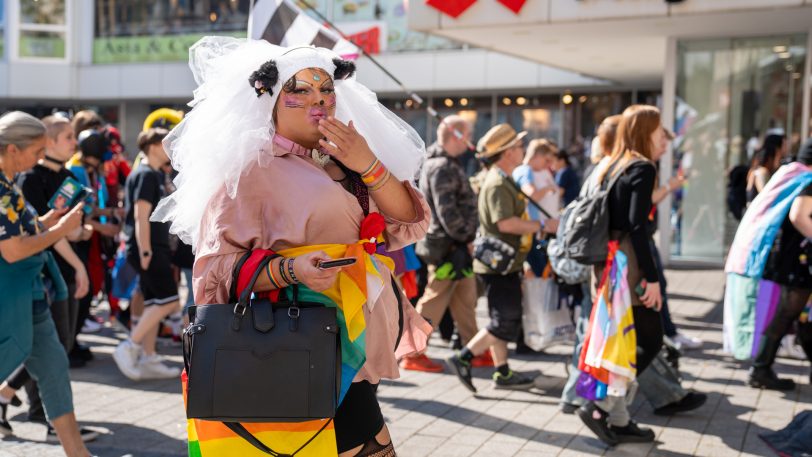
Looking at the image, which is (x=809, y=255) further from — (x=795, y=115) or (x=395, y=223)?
(x=795, y=115)

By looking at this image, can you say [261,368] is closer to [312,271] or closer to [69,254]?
[312,271]

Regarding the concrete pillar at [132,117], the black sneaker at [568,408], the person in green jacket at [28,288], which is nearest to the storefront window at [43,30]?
the concrete pillar at [132,117]

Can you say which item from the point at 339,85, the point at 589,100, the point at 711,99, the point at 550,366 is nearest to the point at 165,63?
the point at 589,100

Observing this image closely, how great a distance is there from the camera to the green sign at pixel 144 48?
91.4 ft

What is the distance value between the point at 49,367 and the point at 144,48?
83.3 feet

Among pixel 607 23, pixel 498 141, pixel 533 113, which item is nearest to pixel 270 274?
pixel 498 141

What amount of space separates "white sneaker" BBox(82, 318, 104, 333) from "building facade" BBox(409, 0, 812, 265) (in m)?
6.62

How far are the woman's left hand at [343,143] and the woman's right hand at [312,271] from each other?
0.31 metres

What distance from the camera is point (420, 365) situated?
7.20 metres

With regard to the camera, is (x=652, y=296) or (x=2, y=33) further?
(x=2, y=33)

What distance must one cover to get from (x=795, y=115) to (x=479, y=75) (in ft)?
36.8

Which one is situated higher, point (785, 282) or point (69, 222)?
point (69, 222)

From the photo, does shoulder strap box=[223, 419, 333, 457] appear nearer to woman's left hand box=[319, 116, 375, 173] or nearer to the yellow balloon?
woman's left hand box=[319, 116, 375, 173]

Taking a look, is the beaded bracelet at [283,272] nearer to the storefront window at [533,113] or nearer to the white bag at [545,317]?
the white bag at [545,317]
